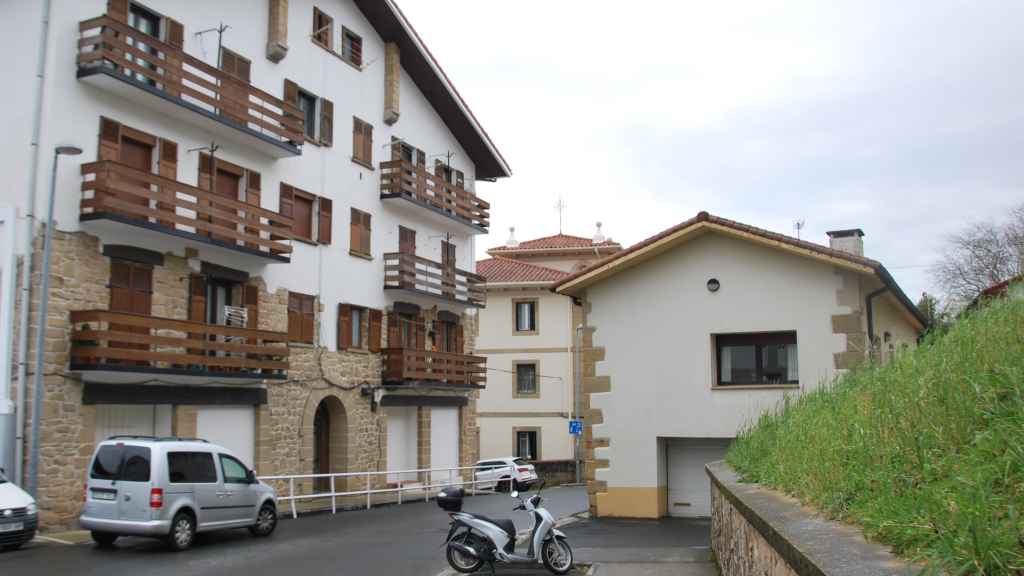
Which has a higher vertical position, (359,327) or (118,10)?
(118,10)

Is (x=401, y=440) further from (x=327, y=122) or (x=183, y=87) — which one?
(x=183, y=87)

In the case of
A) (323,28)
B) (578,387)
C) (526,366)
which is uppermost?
(323,28)

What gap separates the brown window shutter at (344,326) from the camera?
29.3 metres

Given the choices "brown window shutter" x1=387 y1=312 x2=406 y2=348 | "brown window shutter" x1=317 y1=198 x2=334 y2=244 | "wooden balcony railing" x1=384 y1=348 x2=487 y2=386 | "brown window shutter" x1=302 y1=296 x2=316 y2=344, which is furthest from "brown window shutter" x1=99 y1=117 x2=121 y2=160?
"brown window shutter" x1=387 y1=312 x2=406 y2=348

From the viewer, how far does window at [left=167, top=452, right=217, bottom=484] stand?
1538 cm

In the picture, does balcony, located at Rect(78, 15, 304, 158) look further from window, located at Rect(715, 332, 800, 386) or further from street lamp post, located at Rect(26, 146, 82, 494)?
window, located at Rect(715, 332, 800, 386)

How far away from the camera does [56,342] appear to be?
19.4m

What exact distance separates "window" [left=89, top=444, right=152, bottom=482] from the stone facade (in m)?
4.37

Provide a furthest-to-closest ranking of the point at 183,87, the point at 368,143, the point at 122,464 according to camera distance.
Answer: the point at 368,143
the point at 183,87
the point at 122,464

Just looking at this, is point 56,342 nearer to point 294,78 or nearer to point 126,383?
point 126,383

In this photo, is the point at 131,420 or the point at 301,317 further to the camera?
the point at 301,317

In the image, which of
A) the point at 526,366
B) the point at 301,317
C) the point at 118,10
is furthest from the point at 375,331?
the point at 526,366

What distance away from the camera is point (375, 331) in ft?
102

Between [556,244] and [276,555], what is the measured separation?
1721 inches
